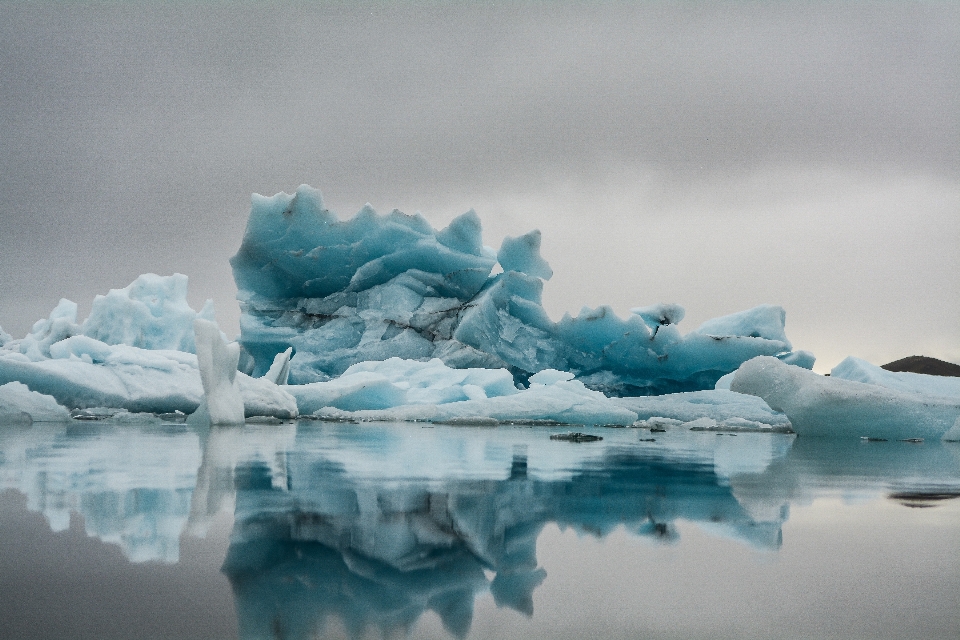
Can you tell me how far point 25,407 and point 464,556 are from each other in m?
11.6

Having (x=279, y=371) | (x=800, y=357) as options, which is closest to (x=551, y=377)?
Answer: (x=279, y=371)

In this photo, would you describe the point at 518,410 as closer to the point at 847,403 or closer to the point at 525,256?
the point at 847,403

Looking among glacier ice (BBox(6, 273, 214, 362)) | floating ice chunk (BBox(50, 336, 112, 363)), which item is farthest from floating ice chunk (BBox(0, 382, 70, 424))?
glacier ice (BBox(6, 273, 214, 362))

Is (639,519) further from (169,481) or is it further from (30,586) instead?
(169,481)

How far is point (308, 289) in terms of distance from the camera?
18.7m

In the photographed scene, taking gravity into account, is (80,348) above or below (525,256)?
below

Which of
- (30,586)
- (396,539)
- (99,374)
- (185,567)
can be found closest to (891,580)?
(396,539)

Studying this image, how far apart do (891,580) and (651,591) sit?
1.85 feet

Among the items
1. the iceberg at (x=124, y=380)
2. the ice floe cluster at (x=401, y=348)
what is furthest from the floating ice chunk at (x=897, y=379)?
the iceberg at (x=124, y=380)

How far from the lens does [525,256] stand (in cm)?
1884

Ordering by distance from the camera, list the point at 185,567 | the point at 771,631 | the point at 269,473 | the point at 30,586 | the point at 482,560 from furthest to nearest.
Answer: the point at 269,473 < the point at 482,560 < the point at 185,567 < the point at 30,586 < the point at 771,631

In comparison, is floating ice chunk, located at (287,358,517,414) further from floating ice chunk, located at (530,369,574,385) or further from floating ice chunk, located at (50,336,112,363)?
floating ice chunk, located at (50,336,112,363)

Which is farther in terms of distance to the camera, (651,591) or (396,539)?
(396,539)

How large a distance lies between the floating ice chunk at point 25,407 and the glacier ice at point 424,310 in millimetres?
6670
